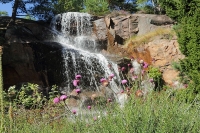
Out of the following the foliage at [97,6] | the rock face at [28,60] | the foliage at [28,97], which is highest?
the foliage at [97,6]

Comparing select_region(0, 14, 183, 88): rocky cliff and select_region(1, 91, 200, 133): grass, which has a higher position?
select_region(1, 91, 200, 133): grass

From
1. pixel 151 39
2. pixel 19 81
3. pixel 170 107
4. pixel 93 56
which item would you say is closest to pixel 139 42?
pixel 151 39

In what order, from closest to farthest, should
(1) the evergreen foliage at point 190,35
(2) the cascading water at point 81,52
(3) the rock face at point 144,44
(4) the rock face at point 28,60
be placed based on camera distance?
(1) the evergreen foliage at point 190,35 < (4) the rock face at point 28,60 < (2) the cascading water at point 81,52 < (3) the rock face at point 144,44

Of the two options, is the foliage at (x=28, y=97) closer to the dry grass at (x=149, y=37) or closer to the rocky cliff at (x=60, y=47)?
the rocky cliff at (x=60, y=47)

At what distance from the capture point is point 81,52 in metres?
12.7

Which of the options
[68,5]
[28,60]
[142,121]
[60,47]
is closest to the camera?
[142,121]

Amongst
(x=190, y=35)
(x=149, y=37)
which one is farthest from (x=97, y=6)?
(x=190, y=35)

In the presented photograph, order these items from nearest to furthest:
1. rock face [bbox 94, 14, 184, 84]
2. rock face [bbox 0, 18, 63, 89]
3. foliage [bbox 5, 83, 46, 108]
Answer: foliage [bbox 5, 83, 46, 108] → rock face [bbox 0, 18, 63, 89] → rock face [bbox 94, 14, 184, 84]

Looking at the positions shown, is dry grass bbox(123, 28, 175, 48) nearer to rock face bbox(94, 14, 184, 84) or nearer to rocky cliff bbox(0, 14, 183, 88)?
rocky cliff bbox(0, 14, 183, 88)

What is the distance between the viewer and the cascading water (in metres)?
12.0

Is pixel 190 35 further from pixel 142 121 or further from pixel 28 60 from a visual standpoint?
pixel 28 60

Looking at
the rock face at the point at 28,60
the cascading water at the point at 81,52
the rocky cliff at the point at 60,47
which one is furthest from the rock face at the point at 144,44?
the rock face at the point at 28,60

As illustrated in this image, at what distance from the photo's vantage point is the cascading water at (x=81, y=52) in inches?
472

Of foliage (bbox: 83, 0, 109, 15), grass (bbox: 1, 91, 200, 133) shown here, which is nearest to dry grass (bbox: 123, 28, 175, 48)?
foliage (bbox: 83, 0, 109, 15)
